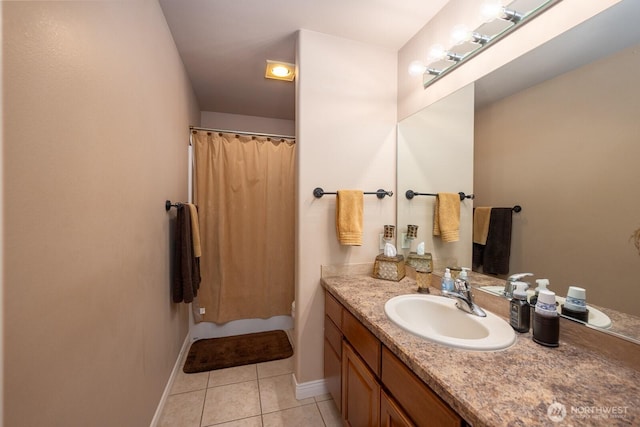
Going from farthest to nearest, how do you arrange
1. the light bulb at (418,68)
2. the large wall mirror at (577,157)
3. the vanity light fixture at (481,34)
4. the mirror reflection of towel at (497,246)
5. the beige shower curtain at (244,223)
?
the beige shower curtain at (244,223) < the light bulb at (418,68) < the mirror reflection of towel at (497,246) < the vanity light fixture at (481,34) < the large wall mirror at (577,157)

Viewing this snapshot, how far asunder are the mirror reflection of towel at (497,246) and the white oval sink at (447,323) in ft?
0.84

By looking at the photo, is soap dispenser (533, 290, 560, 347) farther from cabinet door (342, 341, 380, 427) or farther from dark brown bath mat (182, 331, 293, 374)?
dark brown bath mat (182, 331, 293, 374)

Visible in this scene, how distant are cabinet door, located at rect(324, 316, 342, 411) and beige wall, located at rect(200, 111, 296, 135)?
2.42 m

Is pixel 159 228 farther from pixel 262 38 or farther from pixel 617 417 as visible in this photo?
pixel 617 417

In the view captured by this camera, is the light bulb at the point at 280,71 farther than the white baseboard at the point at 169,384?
Yes

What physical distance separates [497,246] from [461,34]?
1.05 metres

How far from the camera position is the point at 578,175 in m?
Answer: 0.89

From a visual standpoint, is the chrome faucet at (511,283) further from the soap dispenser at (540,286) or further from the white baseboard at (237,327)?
the white baseboard at (237,327)

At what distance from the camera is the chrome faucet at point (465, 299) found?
3.41 ft

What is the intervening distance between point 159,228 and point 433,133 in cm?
180

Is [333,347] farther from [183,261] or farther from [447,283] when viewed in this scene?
[183,261]

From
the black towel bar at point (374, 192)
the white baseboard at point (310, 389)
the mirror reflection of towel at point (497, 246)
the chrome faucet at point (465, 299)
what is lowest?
the white baseboard at point (310, 389)

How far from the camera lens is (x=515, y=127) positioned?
3.58 ft

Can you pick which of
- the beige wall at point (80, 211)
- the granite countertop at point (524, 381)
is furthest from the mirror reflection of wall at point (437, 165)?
the beige wall at point (80, 211)
